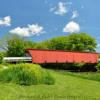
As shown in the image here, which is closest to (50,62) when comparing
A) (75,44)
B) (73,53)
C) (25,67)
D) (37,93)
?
(73,53)

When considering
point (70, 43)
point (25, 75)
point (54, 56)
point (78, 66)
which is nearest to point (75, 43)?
point (70, 43)

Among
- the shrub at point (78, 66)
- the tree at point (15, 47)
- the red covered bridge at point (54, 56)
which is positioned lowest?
the shrub at point (78, 66)

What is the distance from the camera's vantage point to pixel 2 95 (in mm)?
10367

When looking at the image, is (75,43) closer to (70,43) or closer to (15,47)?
(70,43)

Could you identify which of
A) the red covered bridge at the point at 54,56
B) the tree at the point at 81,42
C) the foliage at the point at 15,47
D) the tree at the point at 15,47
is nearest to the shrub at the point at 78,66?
the red covered bridge at the point at 54,56

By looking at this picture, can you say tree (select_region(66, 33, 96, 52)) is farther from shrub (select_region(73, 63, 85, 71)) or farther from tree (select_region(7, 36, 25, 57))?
shrub (select_region(73, 63, 85, 71))

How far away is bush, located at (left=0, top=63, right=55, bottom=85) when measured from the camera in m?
14.4

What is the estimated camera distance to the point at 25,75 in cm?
1439

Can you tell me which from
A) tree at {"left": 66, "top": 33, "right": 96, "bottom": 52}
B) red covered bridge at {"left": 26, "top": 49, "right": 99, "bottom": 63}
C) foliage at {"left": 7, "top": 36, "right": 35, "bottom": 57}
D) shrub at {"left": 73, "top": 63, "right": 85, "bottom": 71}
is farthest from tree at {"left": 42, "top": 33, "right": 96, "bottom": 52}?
shrub at {"left": 73, "top": 63, "right": 85, "bottom": 71}

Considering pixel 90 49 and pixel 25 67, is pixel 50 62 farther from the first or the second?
pixel 90 49

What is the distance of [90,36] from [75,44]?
683 cm

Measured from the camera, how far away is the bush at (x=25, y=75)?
47.1 ft

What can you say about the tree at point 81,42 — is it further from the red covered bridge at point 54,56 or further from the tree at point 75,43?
the red covered bridge at point 54,56

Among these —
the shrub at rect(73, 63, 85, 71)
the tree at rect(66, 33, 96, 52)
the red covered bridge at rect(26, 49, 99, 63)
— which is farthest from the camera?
the tree at rect(66, 33, 96, 52)
